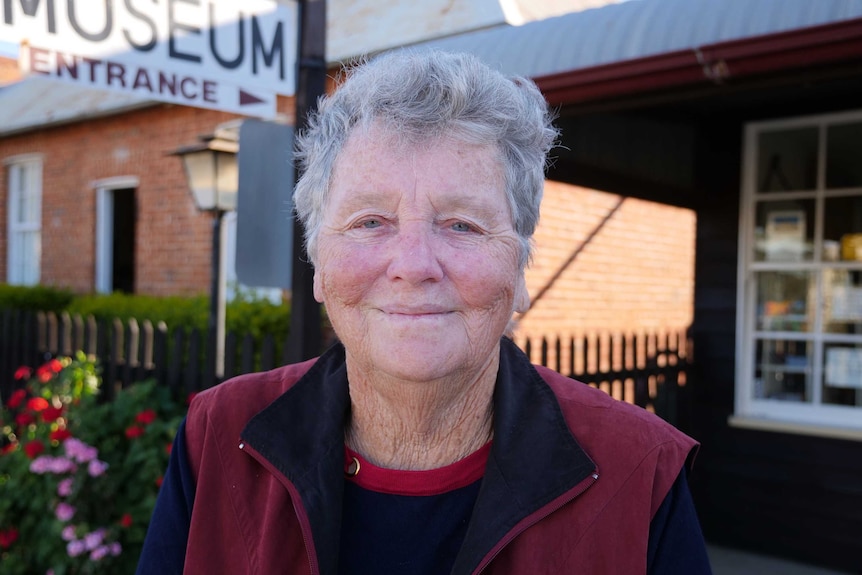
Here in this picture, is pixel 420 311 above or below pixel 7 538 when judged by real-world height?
above

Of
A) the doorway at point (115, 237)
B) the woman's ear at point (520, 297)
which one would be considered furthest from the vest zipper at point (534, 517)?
the doorway at point (115, 237)

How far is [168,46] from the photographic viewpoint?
8.95 ft

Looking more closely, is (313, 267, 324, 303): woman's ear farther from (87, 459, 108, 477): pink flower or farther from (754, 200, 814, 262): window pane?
(754, 200, 814, 262): window pane

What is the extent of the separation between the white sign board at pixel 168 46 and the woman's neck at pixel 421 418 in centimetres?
174

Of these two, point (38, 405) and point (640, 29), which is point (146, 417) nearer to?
point (38, 405)

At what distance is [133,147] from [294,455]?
919 cm

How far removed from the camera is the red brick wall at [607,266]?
5.78m

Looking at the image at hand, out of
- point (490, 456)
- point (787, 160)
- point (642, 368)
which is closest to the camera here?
point (490, 456)

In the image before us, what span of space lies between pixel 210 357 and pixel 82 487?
1102mm

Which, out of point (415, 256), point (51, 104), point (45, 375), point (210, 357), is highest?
point (51, 104)

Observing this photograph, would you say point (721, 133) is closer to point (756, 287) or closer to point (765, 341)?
point (756, 287)

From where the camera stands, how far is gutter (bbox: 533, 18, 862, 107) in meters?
2.70

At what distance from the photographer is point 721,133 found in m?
5.13

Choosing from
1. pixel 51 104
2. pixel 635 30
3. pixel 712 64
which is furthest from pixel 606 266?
pixel 51 104
